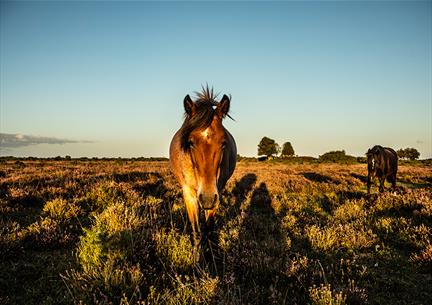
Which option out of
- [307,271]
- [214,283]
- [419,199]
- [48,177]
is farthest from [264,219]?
[48,177]

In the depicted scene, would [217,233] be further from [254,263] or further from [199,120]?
[199,120]

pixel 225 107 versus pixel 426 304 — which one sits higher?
pixel 225 107

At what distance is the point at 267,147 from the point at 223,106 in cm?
8639

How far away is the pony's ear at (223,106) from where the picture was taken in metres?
4.39

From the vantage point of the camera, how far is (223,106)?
4.46 m

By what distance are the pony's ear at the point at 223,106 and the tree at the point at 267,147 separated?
8564 cm

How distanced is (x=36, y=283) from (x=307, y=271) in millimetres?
3694

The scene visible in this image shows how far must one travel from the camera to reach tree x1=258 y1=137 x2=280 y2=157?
89062 millimetres

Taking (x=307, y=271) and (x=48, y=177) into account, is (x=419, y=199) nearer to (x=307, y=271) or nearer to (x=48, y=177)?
(x=307, y=271)

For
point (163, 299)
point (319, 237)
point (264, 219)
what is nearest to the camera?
point (163, 299)

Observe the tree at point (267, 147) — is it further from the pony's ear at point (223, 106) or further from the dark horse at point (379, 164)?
the pony's ear at point (223, 106)

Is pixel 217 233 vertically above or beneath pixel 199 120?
beneath

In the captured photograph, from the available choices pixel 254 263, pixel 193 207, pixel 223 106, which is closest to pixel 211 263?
pixel 254 263

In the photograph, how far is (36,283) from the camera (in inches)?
136
